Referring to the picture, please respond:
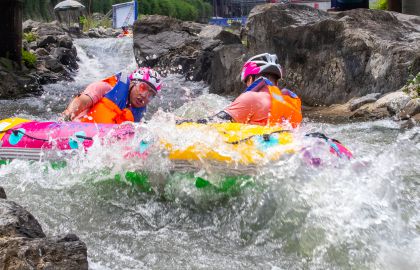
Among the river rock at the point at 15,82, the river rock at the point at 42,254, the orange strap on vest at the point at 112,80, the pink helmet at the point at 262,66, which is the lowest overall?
the river rock at the point at 15,82

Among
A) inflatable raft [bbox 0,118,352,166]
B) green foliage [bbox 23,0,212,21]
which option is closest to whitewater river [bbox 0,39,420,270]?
inflatable raft [bbox 0,118,352,166]

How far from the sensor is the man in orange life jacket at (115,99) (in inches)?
232

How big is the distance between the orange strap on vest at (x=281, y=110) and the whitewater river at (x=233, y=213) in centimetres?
89

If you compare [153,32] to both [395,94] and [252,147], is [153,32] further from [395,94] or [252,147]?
[252,147]

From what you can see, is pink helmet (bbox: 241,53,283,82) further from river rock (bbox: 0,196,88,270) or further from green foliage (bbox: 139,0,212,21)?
green foliage (bbox: 139,0,212,21)

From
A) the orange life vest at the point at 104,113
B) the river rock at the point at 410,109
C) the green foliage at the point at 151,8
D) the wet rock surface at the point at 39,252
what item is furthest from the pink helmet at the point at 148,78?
the green foliage at the point at 151,8

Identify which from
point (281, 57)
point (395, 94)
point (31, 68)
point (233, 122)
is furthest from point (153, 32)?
point (233, 122)

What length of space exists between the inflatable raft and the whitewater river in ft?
0.30

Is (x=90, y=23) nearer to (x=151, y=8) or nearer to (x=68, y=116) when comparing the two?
(x=151, y=8)

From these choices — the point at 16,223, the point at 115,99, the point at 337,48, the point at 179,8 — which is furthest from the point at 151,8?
the point at 16,223

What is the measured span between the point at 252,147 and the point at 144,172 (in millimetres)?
956

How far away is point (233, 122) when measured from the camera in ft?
16.4

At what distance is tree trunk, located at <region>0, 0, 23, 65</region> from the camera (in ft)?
46.4

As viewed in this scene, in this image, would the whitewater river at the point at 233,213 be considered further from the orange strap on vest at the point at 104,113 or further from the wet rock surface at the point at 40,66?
the wet rock surface at the point at 40,66
